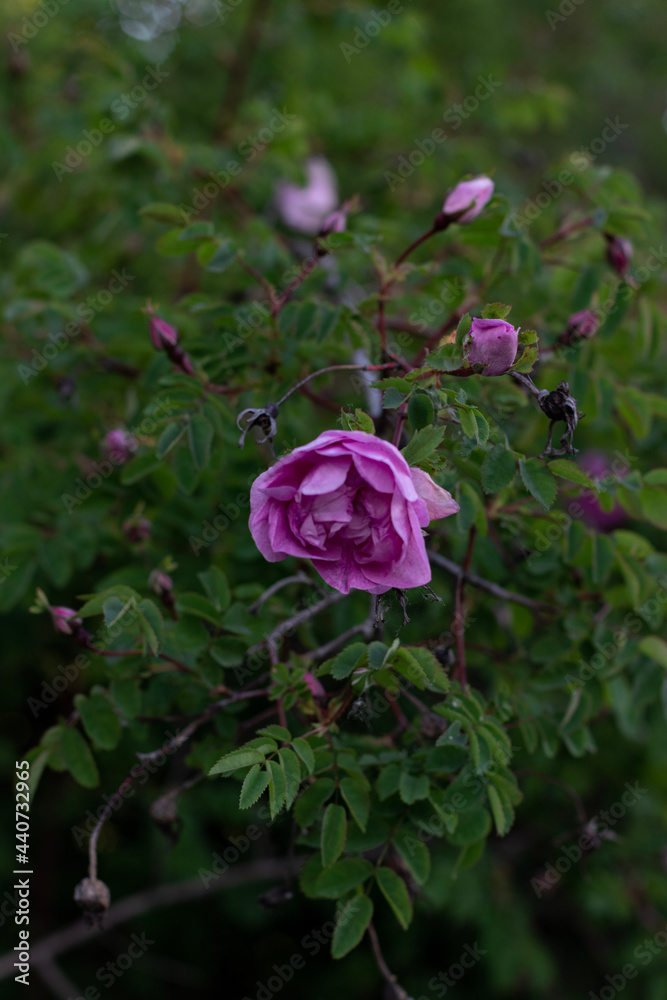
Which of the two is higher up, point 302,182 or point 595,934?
point 302,182

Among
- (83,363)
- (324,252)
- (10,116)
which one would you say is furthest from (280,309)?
(10,116)

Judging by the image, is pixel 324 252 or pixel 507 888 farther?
pixel 507 888

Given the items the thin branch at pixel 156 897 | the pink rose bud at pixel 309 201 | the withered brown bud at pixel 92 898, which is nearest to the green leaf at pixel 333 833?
the withered brown bud at pixel 92 898

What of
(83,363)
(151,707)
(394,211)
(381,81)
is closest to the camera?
(151,707)

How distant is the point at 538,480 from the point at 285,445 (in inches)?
15.9

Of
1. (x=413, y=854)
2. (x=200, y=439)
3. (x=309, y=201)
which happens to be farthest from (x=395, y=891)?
(x=309, y=201)

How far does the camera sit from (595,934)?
291 cm

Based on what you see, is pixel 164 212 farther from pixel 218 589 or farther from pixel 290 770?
pixel 290 770

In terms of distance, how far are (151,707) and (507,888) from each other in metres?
1.78

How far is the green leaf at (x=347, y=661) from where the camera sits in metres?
1.14

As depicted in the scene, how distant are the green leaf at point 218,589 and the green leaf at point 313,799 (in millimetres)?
363

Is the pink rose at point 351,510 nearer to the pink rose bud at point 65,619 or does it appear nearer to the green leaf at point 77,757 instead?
the pink rose bud at point 65,619

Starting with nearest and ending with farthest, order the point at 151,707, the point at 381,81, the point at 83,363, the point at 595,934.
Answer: the point at 151,707 → the point at 83,363 → the point at 595,934 → the point at 381,81

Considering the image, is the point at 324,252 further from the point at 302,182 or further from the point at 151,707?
the point at 302,182
